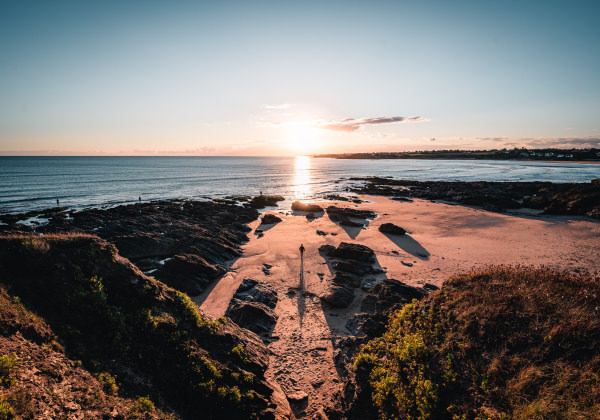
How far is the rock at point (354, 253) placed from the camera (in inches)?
915

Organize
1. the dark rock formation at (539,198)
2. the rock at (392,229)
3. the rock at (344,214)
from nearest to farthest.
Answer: the rock at (392,229), the rock at (344,214), the dark rock formation at (539,198)

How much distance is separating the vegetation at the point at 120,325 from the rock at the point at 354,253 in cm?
1629

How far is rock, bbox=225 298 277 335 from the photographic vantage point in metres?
14.1

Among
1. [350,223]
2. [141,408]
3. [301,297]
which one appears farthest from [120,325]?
[350,223]

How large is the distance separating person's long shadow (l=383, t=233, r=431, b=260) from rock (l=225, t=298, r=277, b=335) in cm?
1593

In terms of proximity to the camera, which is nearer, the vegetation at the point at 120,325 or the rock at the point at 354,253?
the vegetation at the point at 120,325

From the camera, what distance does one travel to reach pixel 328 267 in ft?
73.6

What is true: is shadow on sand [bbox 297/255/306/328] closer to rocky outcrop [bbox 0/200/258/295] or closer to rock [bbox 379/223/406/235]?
rocky outcrop [bbox 0/200/258/295]

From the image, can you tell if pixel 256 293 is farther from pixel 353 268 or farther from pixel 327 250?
pixel 327 250

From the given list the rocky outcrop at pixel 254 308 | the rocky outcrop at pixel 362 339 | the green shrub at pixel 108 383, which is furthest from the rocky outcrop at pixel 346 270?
the green shrub at pixel 108 383

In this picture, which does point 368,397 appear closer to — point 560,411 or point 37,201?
point 560,411

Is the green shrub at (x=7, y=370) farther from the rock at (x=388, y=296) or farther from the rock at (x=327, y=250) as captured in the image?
the rock at (x=327, y=250)

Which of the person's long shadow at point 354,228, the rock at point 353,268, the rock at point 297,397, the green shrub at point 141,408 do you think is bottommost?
the rock at point 297,397

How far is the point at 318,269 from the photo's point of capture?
72.2 ft
